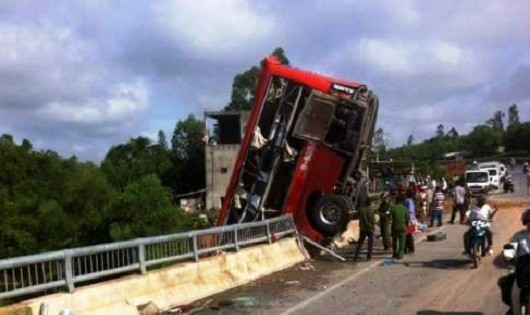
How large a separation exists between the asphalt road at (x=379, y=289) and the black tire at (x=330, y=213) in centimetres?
91

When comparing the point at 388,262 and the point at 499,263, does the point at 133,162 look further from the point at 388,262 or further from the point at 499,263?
the point at 499,263

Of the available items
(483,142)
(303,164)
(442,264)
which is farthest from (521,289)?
(483,142)

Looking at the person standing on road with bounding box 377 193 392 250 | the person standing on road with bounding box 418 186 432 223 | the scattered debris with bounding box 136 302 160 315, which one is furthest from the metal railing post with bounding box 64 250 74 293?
the person standing on road with bounding box 418 186 432 223

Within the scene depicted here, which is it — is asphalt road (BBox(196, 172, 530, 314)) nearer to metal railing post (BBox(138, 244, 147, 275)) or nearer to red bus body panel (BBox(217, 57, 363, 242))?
metal railing post (BBox(138, 244, 147, 275))

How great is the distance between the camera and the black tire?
16.3 m

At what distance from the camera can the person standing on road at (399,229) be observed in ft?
50.9

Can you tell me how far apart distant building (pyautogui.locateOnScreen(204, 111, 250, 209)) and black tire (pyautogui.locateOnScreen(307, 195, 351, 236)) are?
39180 millimetres

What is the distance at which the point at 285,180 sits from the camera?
54.2ft

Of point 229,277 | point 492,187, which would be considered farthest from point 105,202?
point 229,277

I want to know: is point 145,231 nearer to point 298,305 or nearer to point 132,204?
point 132,204

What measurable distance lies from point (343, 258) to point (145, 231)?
20.7 meters

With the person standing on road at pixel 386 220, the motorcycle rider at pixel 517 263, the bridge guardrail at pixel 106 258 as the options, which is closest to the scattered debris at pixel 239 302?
the bridge guardrail at pixel 106 258

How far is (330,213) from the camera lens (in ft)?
53.5

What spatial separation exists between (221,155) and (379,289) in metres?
45.9
